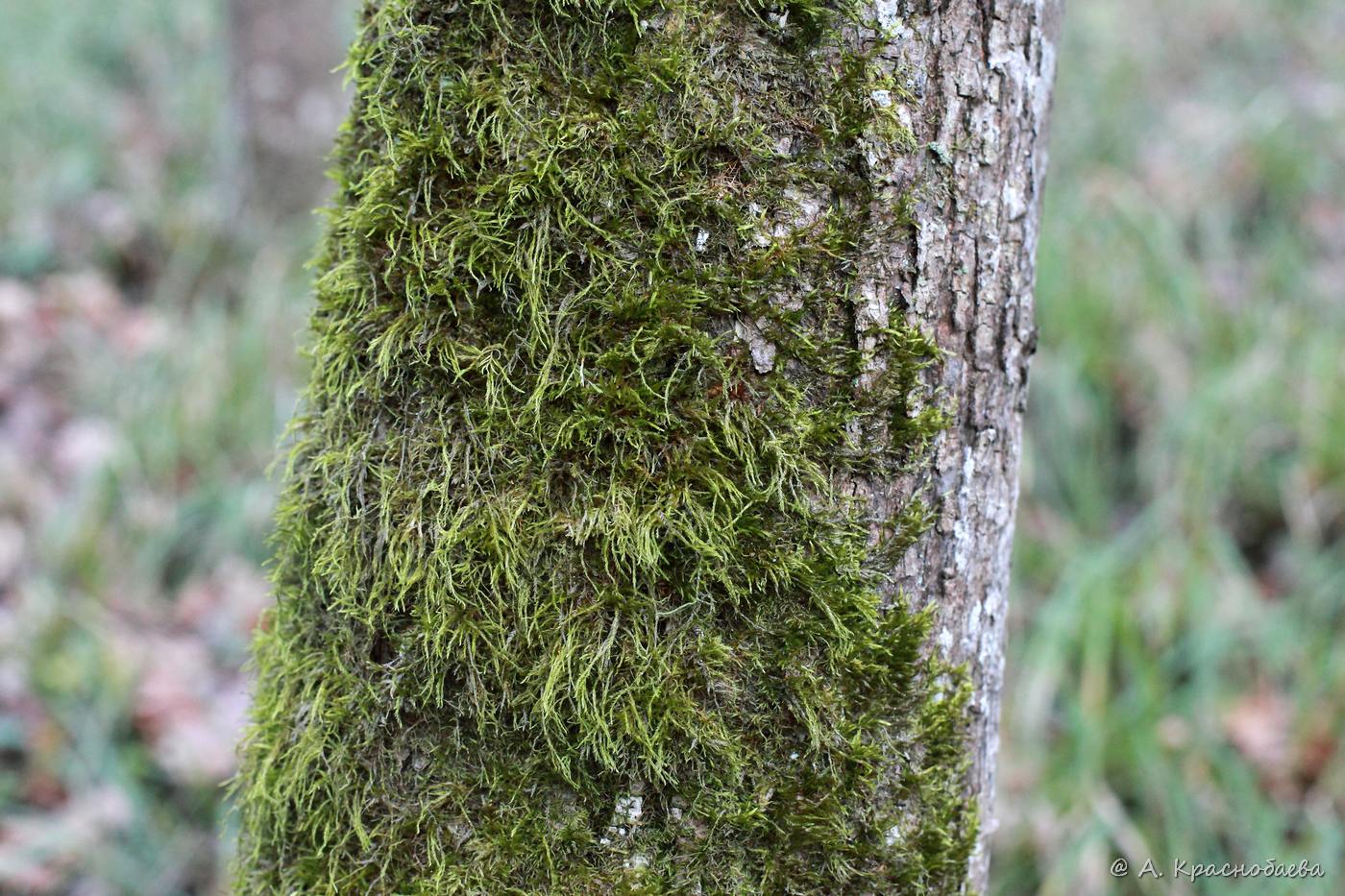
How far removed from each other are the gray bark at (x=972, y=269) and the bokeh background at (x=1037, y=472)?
713 millimetres

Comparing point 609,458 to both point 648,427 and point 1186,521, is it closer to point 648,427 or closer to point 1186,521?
point 648,427

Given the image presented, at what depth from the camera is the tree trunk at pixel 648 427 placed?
2.38 ft

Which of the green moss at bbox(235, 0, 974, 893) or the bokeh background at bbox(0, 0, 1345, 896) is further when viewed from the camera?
the bokeh background at bbox(0, 0, 1345, 896)

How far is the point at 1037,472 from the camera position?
2.88 metres

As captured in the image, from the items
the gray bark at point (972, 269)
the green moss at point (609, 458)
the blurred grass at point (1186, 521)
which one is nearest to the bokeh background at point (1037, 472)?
the blurred grass at point (1186, 521)

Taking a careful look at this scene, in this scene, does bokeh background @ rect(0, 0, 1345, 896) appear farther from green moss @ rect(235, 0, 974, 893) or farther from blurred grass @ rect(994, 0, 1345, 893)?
green moss @ rect(235, 0, 974, 893)

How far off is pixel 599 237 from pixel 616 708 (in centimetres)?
37

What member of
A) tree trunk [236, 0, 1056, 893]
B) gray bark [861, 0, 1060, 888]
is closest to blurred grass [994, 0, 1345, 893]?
gray bark [861, 0, 1060, 888]

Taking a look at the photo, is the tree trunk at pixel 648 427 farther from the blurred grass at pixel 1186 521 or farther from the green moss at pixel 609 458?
the blurred grass at pixel 1186 521

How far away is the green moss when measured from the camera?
0.72 metres

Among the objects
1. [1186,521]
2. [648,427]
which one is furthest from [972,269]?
[1186,521]

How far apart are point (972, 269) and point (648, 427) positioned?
0.31 meters

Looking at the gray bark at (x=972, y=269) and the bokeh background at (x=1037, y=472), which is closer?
the gray bark at (x=972, y=269)

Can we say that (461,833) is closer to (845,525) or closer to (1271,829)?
(845,525)
